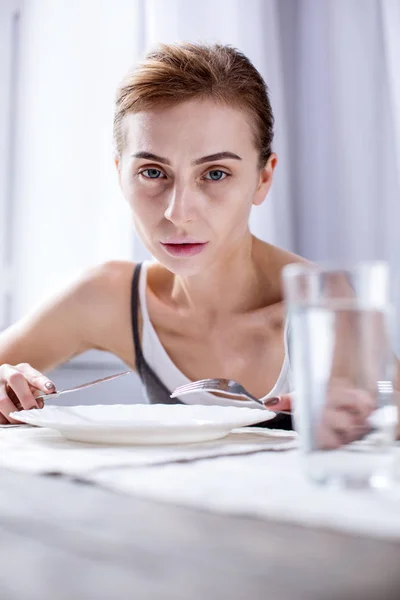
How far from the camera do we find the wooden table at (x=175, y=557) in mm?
286

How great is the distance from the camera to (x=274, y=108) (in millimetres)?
2594

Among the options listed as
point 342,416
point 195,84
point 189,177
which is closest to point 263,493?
point 342,416

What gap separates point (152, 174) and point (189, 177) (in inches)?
3.8

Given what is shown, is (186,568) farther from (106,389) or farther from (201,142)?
(106,389)

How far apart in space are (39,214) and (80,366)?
1.96 feet

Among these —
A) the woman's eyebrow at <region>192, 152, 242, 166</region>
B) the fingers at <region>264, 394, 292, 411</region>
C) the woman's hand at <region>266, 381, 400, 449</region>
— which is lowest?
the fingers at <region>264, 394, 292, 411</region>

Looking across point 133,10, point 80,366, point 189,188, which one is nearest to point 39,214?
point 80,366

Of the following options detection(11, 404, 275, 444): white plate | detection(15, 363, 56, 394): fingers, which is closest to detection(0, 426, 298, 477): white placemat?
detection(11, 404, 275, 444): white plate

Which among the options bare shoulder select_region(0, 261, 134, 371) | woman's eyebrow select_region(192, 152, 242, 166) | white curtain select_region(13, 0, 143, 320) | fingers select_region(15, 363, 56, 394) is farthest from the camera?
white curtain select_region(13, 0, 143, 320)

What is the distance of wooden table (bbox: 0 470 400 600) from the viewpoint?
0.29m

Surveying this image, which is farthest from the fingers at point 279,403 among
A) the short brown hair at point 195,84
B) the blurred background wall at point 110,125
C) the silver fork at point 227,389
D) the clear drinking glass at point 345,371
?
the blurred background wall at point 110,125

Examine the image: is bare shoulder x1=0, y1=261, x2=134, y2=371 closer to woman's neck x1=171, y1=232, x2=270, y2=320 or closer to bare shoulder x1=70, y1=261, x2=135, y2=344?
bare shoulder x1=70, y1=261, x2=135, y2=344

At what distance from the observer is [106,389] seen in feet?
8.34

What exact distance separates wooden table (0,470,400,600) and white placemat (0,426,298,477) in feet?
0.42
